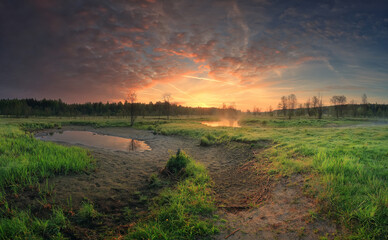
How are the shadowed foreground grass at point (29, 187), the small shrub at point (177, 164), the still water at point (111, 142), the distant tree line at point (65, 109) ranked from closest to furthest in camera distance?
the shadowed foreground grass at point (29, 187)
the small shrub at point (177, 164)
the still water at point (111, 142)
the distant tree line at point (65, 109)

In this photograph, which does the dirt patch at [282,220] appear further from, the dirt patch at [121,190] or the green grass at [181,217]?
the dirt patch at [121,190]

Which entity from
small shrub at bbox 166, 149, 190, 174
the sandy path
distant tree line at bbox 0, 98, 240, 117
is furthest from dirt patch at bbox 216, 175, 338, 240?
distant tree line at bbox 0, 98, 240, 117

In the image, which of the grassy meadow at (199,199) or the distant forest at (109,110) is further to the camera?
the distant forest at (109,110)

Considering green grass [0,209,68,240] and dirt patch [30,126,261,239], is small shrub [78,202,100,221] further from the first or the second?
green grass [0,209,68,240]

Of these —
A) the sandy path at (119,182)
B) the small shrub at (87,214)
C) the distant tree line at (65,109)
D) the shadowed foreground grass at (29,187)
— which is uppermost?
the distant tree line at (65,109)

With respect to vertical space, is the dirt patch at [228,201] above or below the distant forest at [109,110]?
below

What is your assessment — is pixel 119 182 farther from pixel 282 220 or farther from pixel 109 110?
pixel 109 110

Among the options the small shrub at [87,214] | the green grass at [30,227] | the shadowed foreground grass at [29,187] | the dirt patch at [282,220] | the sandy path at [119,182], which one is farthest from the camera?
the sandy path at [119,182]

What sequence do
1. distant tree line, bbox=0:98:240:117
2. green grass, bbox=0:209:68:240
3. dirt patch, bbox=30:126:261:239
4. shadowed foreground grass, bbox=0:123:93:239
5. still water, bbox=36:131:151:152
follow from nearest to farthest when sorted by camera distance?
green grass, bbox=0:209:68:240
shadowed foreground grass, bbox=0:123:93:239
dirt patch, bbox=30:126:261:239
still water, bbox=36:131:151:152
distant tree line, bbox=0:98:240:117

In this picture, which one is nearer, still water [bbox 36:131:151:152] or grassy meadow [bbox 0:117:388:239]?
grassy meadow [bbox 0:117:388:239]

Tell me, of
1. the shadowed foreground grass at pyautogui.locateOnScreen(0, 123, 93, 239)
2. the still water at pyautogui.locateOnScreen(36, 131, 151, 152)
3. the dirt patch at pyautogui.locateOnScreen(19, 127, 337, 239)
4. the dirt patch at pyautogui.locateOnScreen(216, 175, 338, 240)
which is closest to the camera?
the shadowed foreground grass at pyautogui.locateOnScreen(0, 123, 93, 239)

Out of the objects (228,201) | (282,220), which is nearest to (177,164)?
(228,201)

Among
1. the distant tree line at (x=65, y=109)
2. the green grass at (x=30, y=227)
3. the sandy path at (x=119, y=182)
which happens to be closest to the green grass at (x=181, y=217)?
the sandy path at (x=119, y=182)

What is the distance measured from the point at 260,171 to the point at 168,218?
619 cm
